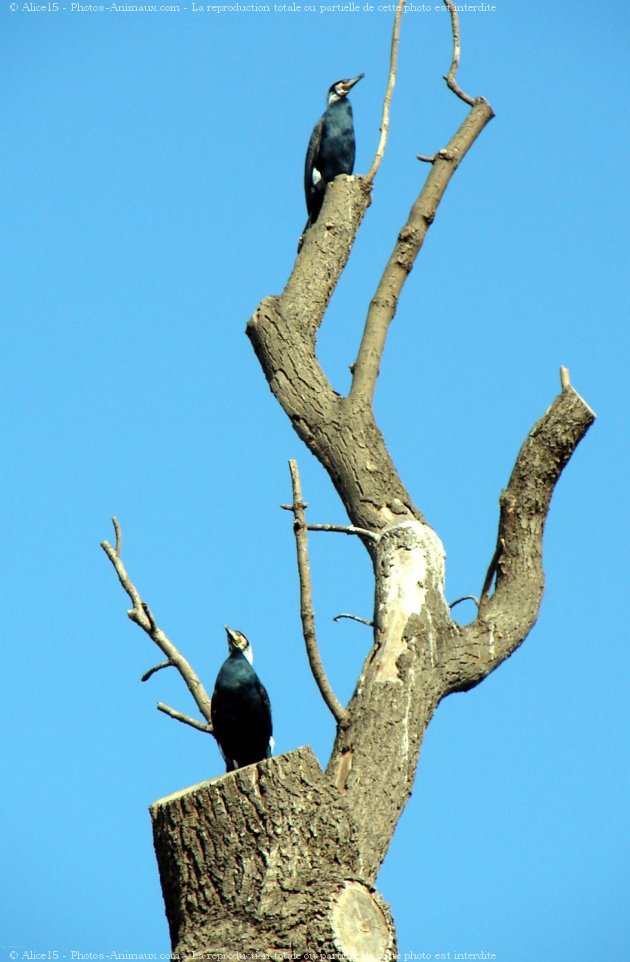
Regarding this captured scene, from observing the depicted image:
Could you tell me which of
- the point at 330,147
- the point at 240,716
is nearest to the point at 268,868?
the point at 240,716

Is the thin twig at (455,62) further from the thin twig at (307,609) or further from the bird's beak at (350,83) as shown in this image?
the bird's beak at (350,83)

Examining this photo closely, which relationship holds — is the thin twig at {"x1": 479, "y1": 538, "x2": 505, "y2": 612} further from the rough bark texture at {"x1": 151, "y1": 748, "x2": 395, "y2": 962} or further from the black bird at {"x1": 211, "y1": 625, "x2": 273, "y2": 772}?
the black bird at {"x1": 211, "y1": 625, "x2": 273, "y2": 772}

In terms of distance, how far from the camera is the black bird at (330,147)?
6.50 m

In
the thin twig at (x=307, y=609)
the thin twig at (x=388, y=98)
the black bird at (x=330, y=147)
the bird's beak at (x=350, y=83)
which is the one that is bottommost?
the thin twig at (x=307, y=609)

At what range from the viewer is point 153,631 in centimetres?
459

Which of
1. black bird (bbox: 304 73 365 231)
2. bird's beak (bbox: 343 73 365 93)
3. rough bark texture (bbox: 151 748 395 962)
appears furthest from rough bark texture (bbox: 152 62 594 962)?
bird's beak (bbox: 343 73 365 93)

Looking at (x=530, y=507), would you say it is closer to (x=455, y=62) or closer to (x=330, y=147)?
(x=455, y=62)

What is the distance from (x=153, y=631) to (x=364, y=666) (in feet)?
3.82

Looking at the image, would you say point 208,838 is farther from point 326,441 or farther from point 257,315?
point 257,315

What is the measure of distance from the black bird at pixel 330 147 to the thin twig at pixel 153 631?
6.87 ft

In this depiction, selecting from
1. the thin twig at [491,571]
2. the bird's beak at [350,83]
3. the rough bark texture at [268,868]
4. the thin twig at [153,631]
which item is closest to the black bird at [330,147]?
the bird's beak at [350,83]

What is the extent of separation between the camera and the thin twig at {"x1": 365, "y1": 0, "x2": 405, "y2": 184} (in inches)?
195

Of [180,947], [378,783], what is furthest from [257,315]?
[180,947]

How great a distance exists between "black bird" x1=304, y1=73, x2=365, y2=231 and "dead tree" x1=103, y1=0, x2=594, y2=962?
4.37 feet
